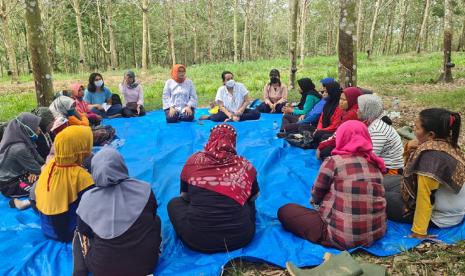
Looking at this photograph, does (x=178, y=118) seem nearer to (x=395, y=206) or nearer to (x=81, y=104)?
(x=81, y=104)

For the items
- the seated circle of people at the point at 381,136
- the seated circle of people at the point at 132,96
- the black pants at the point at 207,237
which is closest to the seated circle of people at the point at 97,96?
the seated circle of people at the point at 132,96

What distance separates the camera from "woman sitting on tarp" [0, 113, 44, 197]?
3803 mm

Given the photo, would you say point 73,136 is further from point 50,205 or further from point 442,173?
point 442,173

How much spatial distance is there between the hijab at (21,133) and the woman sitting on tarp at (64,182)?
1044 millimetres

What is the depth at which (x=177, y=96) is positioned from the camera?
293 inches

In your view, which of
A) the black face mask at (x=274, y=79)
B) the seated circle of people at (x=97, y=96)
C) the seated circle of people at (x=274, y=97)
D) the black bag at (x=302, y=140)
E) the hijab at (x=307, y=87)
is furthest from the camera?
the seated circle of people at (x=274, y=97)

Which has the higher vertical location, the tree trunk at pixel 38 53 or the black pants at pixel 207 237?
the tree trunk at pixel 38 53

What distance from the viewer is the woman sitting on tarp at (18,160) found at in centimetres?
380

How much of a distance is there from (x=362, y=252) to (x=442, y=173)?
34.5 inches

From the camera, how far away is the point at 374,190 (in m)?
2.73

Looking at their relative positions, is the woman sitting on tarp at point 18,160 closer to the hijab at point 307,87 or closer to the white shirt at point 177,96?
the white shirt at point 177,96

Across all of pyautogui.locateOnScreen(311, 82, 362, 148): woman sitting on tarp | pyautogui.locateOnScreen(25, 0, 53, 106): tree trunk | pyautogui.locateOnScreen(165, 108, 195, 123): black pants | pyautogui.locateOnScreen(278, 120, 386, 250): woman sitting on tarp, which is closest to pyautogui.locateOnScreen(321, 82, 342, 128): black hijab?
pyautogui.locateOnScreen(311, 82, 362, 148): woman sitting on tarp

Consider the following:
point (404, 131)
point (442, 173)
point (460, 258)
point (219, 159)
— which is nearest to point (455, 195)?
point (442, 173)

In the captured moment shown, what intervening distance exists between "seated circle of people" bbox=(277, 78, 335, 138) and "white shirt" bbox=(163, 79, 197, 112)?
231 centimetres
